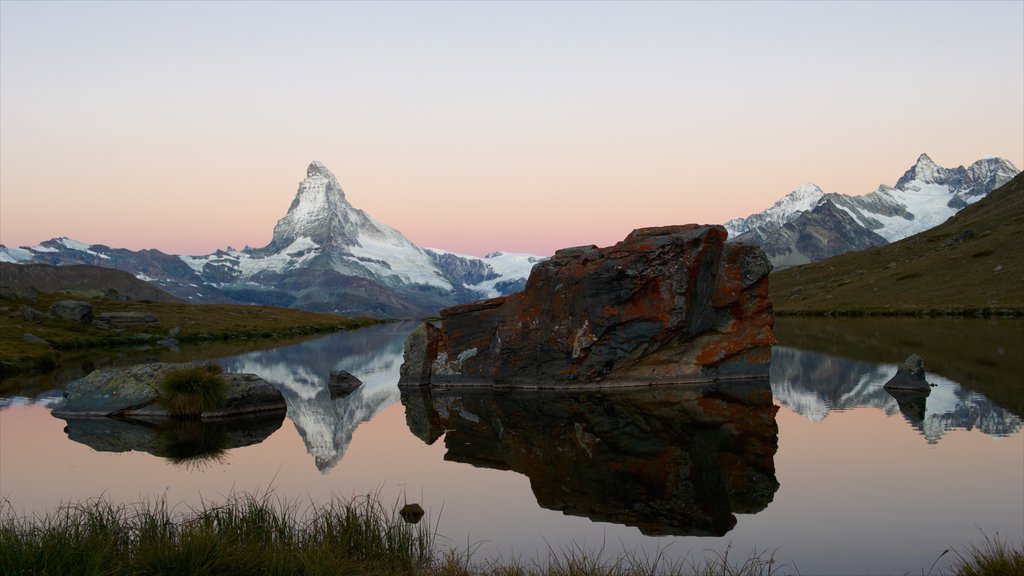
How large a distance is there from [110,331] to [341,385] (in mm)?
69689

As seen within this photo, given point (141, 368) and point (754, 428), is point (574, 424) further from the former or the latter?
point (141, 368)

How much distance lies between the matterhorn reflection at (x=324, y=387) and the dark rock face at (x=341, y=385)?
0.45m

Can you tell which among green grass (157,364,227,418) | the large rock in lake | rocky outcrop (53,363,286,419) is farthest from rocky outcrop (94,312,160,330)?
green grass (157,364,227,418)

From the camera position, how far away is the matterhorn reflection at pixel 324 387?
115 feet

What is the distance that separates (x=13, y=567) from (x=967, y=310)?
123m

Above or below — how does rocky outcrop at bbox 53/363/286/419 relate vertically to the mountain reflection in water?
above

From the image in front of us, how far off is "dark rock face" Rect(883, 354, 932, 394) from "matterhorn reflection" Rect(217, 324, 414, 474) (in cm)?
2955

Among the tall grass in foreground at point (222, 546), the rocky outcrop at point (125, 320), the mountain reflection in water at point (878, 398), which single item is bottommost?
the mountain reflection in water at point (878, 398)

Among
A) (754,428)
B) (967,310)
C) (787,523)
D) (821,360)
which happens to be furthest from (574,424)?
(967,310)

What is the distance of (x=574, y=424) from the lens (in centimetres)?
3450

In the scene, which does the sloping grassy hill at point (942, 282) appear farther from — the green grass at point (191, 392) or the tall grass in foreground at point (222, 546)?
the tall grass in foreground at point (222, 546)

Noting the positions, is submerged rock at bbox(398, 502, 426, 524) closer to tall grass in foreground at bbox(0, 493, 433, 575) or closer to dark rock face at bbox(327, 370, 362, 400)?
tall grass in foreground at bbox(0, 493, 433, 575)

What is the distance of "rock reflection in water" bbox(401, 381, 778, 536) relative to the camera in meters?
21.3

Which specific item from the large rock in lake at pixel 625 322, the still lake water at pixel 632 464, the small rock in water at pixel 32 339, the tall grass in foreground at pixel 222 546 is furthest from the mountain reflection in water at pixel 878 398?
the small rock in water at pixel 32 339
